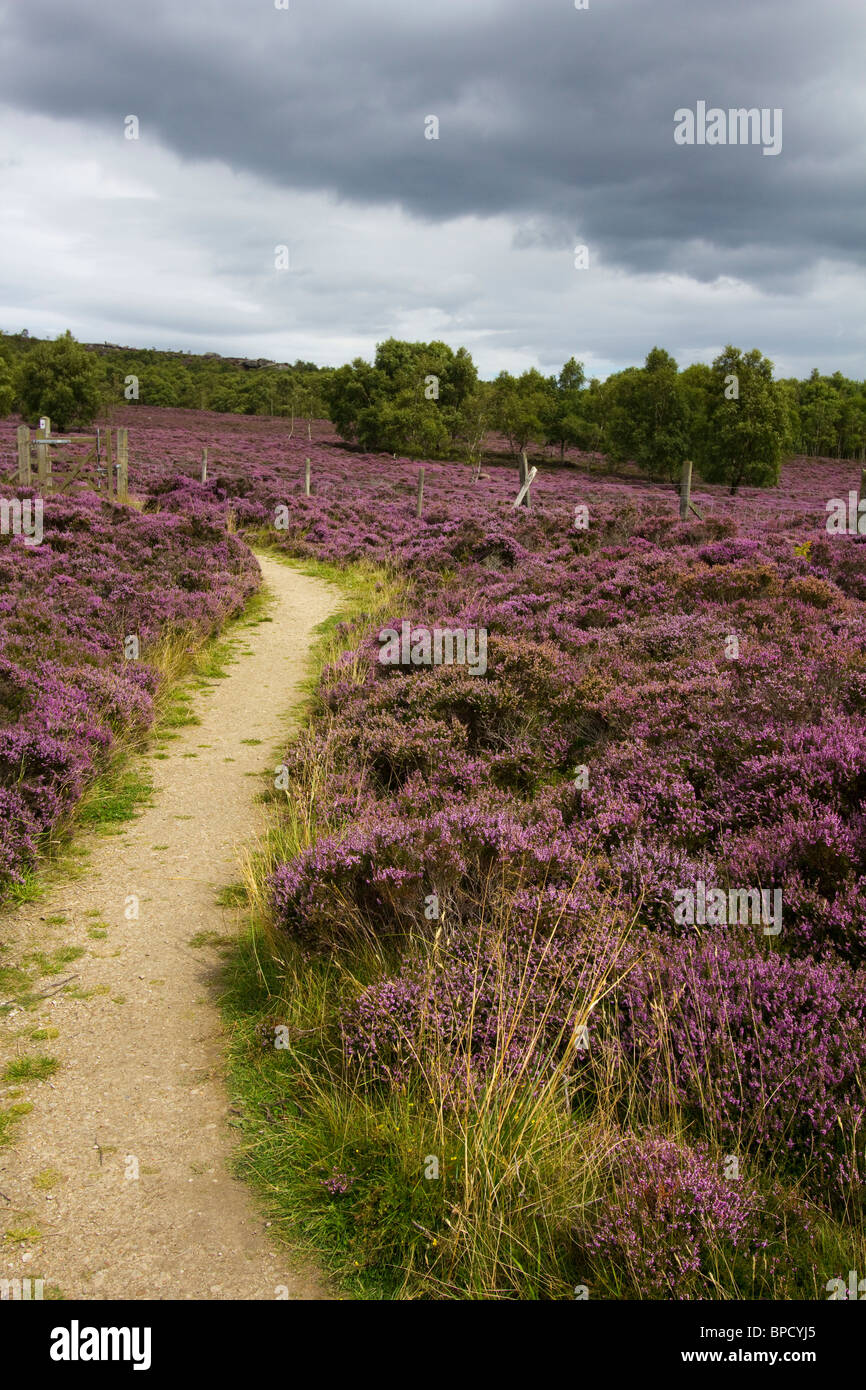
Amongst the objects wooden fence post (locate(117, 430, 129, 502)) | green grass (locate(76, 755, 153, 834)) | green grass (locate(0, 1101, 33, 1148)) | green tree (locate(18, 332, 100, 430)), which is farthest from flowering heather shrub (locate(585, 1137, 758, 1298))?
green tree (locate(18, 332, 100, 430))

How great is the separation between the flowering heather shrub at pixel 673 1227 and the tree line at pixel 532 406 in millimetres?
44001

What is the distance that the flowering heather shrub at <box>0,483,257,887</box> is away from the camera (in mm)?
6145

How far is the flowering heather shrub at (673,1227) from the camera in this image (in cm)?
246

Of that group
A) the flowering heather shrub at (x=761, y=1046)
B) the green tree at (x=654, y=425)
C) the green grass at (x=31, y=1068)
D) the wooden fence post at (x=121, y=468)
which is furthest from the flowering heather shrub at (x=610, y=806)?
the green tree at (x=654, y=425)

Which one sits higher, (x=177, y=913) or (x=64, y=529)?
(x=64, y=529)

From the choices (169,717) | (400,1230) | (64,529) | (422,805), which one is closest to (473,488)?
(64,529)

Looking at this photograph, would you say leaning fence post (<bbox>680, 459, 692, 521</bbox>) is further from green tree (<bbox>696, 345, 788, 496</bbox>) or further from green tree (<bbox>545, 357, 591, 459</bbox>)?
green tree (<bbox>545, 357, 591, 459</bbox>)

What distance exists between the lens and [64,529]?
15203 millimetres

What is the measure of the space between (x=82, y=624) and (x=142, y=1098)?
7.45 meters

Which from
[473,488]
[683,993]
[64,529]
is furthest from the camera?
[473,488]
